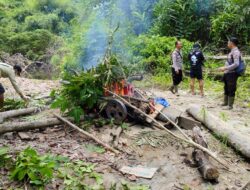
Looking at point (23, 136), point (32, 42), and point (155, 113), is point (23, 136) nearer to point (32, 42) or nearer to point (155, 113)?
point (155, 113)

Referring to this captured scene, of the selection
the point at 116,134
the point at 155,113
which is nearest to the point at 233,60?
the point at 155,113

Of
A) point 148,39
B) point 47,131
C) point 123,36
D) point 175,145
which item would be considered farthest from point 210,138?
point 123,36

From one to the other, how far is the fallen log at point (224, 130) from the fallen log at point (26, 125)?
111 inches

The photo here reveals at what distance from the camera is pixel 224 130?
6.16 meters

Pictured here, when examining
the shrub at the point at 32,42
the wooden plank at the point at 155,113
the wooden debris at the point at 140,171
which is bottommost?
the wooden debris at the point at 140,171

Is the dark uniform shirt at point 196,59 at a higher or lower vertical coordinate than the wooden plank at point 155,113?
higher

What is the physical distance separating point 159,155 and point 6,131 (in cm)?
266

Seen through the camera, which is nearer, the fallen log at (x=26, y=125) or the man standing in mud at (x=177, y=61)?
the fallen log at (x=26, y=125)

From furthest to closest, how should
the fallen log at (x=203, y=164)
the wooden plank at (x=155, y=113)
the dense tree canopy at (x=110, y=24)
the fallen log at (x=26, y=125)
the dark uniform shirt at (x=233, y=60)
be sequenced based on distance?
1. the dense tree canopy at (x=110, y=24)
2. the dark uniform shirt at (x=233, y=60)
3. the wooden plank at (x=155, y=113)
4. the fallen log at (x=26, y=125)
5. the fallen log at (x=203, y=164)

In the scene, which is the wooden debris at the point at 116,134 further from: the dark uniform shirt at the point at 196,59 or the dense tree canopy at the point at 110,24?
the dense tree canopy at the point at 110,24

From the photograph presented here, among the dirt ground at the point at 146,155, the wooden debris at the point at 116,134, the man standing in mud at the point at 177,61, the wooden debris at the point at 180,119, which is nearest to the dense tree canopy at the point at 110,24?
the man standing in mud at the point at 177,61

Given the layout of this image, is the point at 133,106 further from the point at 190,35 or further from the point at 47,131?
the point at 190,35

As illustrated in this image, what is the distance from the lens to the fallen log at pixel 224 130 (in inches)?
220

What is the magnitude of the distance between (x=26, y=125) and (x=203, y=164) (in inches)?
123
